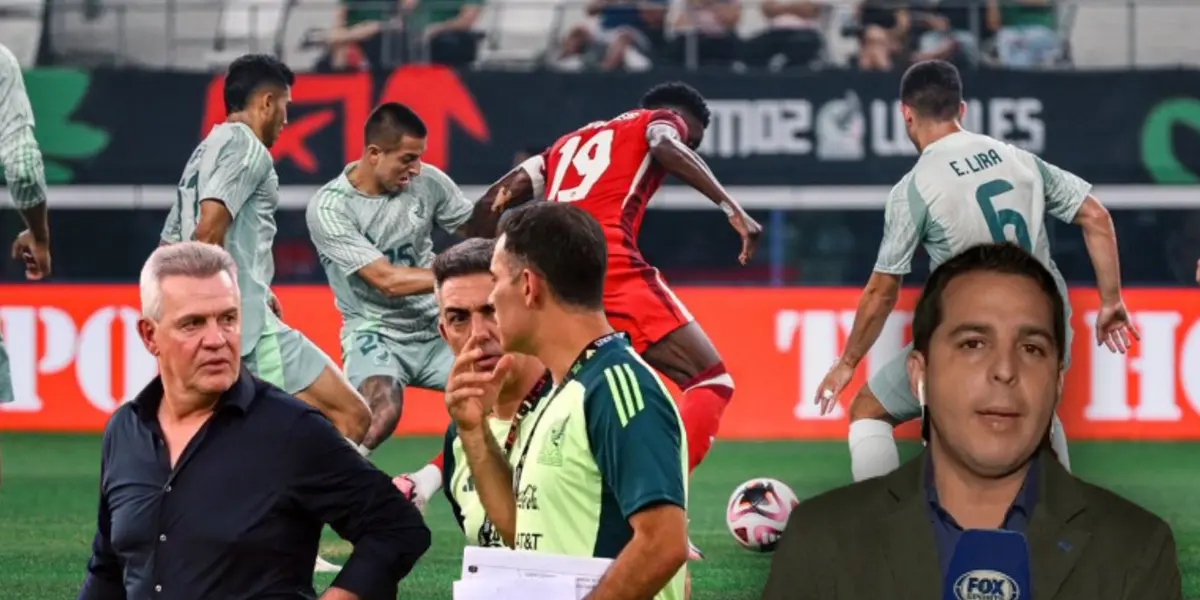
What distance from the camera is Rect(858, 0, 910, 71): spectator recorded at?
18500mm

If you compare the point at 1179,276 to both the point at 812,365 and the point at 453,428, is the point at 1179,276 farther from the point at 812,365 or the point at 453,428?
the point at 453,428

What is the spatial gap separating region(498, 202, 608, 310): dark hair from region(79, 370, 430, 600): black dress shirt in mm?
686

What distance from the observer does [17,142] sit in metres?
8.05

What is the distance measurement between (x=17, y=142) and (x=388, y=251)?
1981 mm

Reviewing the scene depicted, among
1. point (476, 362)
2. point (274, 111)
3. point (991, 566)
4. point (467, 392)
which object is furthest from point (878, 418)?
point (991, 566)

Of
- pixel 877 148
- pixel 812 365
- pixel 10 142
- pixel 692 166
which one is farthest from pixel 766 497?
pixel 877 148

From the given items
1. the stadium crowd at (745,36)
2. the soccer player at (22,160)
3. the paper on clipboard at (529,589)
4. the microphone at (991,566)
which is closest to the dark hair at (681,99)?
the soccer player at (22,160)

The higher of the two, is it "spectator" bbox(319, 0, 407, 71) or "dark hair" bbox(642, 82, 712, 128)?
"spectator" bbox(319, 0, 407, 71)

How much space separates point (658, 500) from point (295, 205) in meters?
14.8

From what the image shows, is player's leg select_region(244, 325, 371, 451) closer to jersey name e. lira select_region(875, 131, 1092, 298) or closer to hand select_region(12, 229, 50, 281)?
hand select_region(12, 229, 50, 281)

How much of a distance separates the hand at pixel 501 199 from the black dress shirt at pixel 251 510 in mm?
4716

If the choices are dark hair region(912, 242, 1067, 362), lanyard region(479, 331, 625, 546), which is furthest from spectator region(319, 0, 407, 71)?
dark hair region(912, 242, 1067, 362)

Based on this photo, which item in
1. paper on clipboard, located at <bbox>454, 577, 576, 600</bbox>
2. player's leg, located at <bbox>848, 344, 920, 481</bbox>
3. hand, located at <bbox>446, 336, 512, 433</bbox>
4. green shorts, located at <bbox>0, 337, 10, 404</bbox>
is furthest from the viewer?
player's leg, located at <bbox>848, 344, 920, 481</bbox>

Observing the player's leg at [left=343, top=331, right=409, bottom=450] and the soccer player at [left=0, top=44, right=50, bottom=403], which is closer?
the soccer player at [left=0, top=44, right=50, bottom=403]
